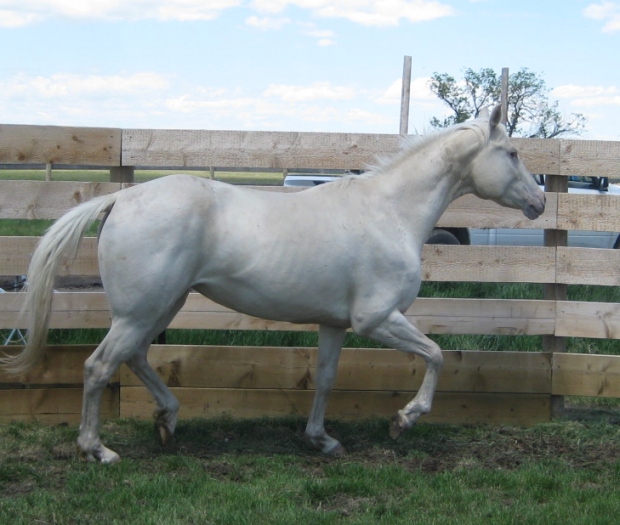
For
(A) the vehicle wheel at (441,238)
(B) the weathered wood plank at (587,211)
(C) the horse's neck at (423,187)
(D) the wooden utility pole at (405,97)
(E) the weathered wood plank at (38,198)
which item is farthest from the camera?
(A) the vehicle wheel at (441,238)

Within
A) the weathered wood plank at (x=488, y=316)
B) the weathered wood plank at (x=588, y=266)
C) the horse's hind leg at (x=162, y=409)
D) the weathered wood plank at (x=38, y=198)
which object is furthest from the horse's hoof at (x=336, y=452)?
the weathered wood plank at (x=38, y=198)

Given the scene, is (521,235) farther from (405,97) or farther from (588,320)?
(588,320)

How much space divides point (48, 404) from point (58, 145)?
1.78m

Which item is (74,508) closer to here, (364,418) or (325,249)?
(325,249)

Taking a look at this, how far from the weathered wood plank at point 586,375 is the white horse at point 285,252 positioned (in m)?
1.35

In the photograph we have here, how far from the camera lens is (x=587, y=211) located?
5664 mm

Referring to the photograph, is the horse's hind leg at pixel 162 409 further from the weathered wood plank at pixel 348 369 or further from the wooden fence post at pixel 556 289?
the wooden fence post at pixel 556 289

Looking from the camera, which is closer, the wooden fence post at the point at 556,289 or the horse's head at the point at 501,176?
the horse's head at the point at 501,176

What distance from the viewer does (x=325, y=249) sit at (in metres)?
4.70

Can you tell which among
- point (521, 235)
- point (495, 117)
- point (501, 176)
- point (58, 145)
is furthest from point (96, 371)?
point (521, 235)

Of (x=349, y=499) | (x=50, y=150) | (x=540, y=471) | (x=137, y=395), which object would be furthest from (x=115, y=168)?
(x=540, y=471)

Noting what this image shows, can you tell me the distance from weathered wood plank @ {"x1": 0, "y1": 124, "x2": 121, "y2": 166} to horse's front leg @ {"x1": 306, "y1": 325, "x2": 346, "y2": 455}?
191 centimetres

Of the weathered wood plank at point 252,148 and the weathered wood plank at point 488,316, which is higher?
the weathered wood plank at point 252,148

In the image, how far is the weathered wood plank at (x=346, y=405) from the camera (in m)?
5.65
